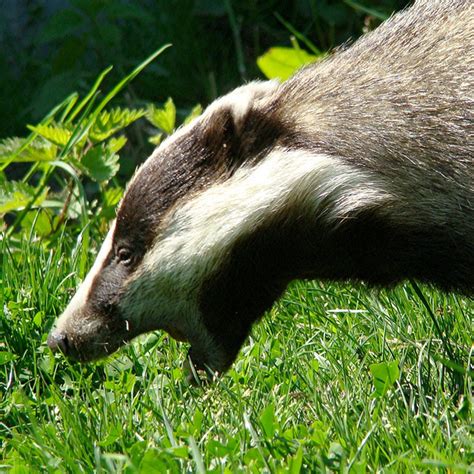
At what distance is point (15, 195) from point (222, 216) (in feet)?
6.61

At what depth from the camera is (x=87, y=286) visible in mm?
4000

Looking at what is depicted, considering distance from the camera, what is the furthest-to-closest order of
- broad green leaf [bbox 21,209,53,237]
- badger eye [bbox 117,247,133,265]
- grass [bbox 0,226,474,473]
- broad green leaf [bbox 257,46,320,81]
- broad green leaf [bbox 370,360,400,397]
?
broad green leaf [bbox 257,46,320,81] < broad green leaf [bbox 21,209,53,237] < badger eye [bbox 117,247,133,265] < broad green leaf [bbox 370,360,400,397] < grass [bbox 0,226,474,473]

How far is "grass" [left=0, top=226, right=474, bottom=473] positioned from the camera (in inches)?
128

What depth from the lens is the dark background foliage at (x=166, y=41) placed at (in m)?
7.34

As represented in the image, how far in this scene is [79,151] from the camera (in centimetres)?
548

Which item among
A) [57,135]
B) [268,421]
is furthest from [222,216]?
[57,135]

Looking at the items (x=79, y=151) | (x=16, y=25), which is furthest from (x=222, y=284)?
(x=16, y=25)

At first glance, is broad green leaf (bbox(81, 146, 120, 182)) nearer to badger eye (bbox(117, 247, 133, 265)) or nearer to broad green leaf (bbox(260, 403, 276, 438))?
badger eye (bbox(117, 247, 133, 265))

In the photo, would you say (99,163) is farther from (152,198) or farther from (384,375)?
(384,375)

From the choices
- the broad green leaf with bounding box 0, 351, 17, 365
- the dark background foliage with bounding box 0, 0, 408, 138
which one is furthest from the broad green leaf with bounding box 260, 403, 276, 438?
the dark background foliage with bounding box 0, 0, 408, 138

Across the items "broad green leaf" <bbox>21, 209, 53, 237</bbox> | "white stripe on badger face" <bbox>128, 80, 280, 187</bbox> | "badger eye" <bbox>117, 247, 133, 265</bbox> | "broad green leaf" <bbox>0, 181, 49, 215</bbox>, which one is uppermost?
"white stripe on badger face" <bbox>128, 80, 280, 187</bbox>

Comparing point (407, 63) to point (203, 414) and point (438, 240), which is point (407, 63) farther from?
point (203, 414)

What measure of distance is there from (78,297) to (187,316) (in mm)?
482

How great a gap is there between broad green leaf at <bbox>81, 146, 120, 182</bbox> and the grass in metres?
0.52
